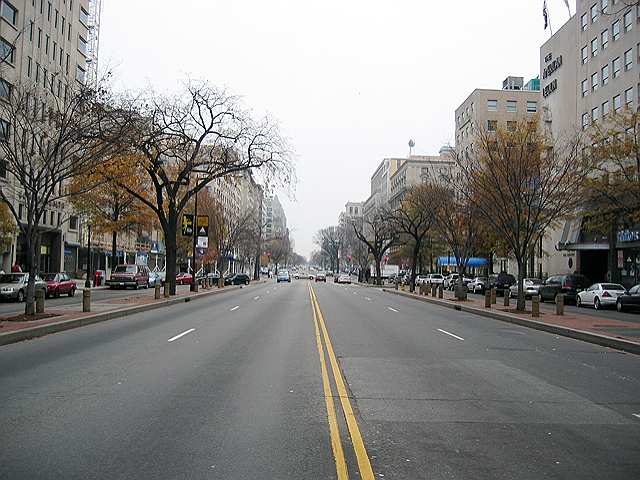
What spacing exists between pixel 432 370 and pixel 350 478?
586cm

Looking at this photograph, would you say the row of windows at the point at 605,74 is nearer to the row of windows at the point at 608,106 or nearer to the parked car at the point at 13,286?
the row of windows at the point at 608,106

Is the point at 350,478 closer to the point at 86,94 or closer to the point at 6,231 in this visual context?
the point at 86,94

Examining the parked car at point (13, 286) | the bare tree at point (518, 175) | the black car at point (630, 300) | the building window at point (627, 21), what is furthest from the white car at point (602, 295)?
the parked car at point (13, 286)

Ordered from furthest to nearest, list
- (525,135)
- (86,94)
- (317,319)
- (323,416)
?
1. (525,135)
2. (317,319)
3. (86,94)
4. (323,416)

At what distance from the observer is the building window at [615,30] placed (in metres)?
45.4

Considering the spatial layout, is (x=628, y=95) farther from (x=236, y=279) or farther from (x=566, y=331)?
(x=236, y=279)

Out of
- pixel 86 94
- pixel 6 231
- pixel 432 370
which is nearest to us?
pixel 432 370

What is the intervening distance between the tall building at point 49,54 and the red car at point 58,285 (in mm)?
5086

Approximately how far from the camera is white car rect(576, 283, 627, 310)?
102ft

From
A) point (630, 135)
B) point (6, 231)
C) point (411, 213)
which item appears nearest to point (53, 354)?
point (6, 231)

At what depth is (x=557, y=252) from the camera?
184 feet

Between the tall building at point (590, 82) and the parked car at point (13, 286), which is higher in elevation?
the tall building at point (590, 82)

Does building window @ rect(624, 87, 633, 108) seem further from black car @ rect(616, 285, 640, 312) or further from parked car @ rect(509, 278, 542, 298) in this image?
black car @ rect(616, 285, 640, 312)

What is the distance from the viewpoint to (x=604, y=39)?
47906 mm
